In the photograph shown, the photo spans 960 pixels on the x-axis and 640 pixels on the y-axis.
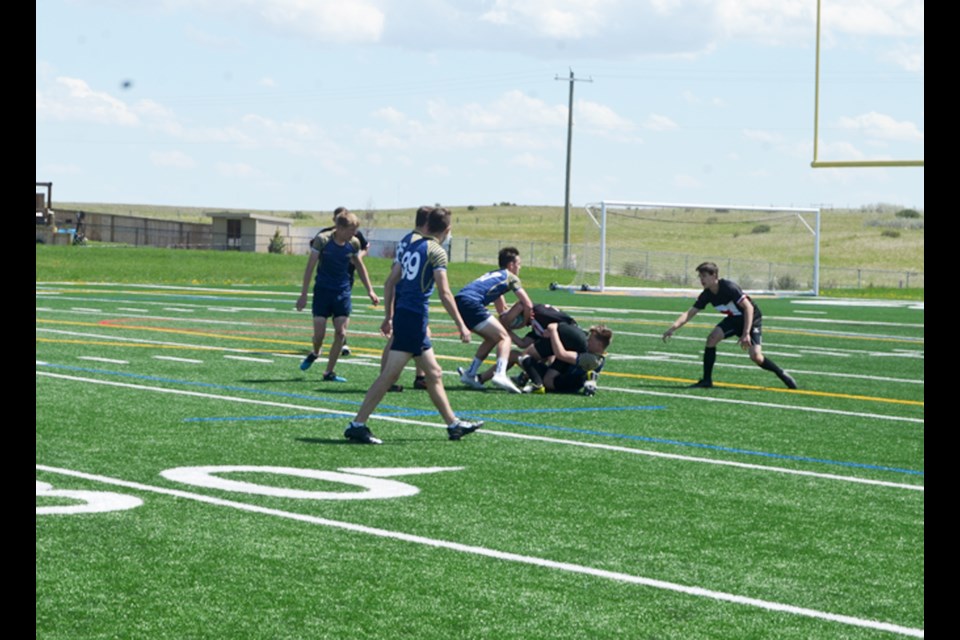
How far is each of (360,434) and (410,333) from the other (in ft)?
3.03

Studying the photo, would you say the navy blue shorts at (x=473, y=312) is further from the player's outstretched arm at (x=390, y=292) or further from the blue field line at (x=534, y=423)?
the player's outstretched arm at (x=390, y=292)

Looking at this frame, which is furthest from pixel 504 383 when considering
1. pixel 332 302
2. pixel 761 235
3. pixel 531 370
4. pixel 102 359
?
pixel 761 235

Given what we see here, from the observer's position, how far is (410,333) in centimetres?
1089

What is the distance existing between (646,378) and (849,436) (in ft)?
18.0

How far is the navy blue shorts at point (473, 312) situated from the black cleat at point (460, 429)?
389 cm

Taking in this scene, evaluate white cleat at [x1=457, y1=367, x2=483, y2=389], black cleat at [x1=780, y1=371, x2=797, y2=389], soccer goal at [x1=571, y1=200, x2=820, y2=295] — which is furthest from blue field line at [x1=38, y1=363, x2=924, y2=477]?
soccer goal at [x1=571, y1=200, x2=820, y2=295]

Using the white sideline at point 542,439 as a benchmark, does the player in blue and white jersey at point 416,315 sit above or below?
above

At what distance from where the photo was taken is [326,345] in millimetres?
22062

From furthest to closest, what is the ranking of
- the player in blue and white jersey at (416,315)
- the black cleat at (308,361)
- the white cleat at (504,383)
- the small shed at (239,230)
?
the small shed at (239,230), the black cleat at (308,361), the white cleat at (504,383), the player in blue and white jersey at (416,315)

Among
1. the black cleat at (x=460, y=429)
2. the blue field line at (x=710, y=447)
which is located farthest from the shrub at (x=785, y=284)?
the black cleat at (x=460, y=429)

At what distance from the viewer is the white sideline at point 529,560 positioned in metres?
6.07

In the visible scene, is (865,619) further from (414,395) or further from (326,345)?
(326,345)

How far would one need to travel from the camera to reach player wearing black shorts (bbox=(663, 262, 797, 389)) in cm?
1666
